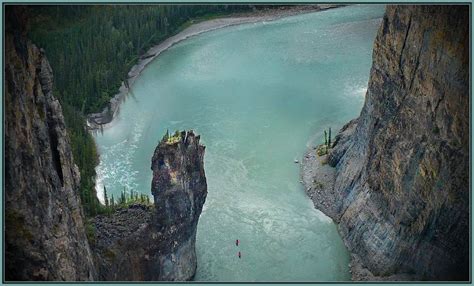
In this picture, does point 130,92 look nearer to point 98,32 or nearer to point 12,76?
point 98,32

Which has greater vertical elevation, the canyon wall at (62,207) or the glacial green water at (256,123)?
the canyon wall at (62,207)

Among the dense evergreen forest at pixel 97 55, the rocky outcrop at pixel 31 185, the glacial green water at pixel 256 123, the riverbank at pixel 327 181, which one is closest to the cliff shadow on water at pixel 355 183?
the rocky outcrop at pixel 31 185

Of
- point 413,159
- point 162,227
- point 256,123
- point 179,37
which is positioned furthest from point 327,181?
point 179,37

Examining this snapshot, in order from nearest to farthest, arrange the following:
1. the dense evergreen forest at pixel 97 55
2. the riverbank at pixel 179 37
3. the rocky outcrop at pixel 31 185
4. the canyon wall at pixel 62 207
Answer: the rocky outcrop at pixel 31 185 → the canyon wall at pixel 62 207 → the dense evergreen forest at pixel 97 55 → the riverbank at pixel 179 37

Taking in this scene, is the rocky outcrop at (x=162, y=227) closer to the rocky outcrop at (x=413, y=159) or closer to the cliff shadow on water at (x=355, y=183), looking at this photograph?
the cliff shadow on water at (x=355, y=183)

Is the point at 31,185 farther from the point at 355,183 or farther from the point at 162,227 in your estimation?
the point at 355,183
